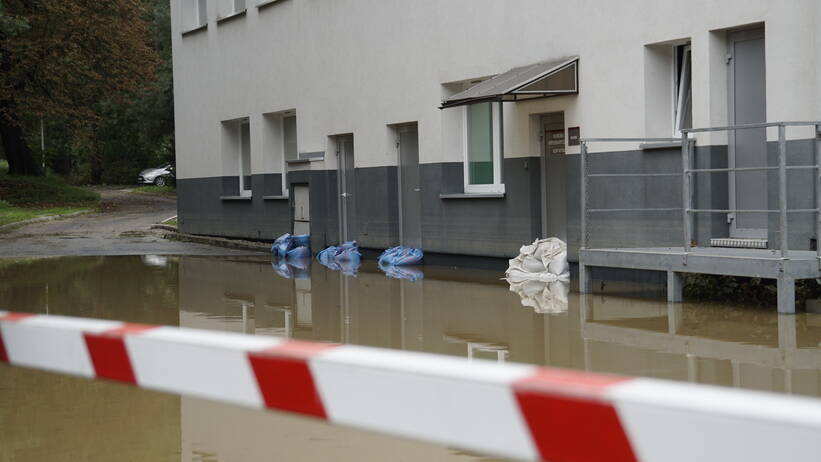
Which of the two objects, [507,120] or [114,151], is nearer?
[507,120]

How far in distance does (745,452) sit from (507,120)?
51.9ft

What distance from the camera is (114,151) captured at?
70.8m

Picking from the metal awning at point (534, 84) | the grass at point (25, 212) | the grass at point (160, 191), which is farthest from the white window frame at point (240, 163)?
the grass at point (160, 191)

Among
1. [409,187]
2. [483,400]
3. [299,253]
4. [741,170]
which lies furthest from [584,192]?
[483,400]

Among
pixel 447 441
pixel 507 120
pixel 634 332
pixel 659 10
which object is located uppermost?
pixel 659 10

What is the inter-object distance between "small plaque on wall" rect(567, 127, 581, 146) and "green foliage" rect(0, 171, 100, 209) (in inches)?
1118

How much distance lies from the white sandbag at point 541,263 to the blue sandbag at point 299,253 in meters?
6.99

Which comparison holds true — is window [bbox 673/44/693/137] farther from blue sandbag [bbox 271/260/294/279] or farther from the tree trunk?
the tree trunk

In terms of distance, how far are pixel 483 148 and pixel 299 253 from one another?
18.3ft

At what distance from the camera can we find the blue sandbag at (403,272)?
17.5 meters

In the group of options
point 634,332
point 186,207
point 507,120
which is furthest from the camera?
point 186,207

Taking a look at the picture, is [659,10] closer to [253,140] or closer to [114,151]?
[253,140]

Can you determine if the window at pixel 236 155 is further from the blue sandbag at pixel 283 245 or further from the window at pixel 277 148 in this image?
the blue sandbag at pixel 283 245

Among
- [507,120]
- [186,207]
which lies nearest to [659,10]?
[507,120]
